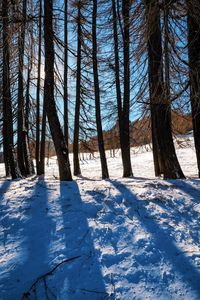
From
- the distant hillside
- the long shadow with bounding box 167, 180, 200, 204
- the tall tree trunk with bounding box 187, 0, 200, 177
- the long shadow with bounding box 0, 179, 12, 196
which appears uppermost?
the tall tree trunk with bounding box 187, 0, 200, 177

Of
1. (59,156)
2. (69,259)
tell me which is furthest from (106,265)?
(59,156)

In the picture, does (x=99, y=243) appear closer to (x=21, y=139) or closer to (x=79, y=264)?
(x=79, y=264)

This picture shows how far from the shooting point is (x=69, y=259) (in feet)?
10.5

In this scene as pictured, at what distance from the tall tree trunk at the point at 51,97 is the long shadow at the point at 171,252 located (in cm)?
303

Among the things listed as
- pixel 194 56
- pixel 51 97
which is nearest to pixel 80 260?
pixel 51 97

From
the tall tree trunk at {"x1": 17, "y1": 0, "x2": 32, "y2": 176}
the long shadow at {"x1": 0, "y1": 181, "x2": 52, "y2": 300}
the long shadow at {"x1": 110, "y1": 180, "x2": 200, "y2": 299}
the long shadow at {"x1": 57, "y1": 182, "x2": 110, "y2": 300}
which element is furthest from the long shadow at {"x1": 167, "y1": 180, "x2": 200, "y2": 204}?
the tall tree trunk at {"x1": 17, "y1": 0, "x2": 32, "y2": 176}

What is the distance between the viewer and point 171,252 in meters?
3.38

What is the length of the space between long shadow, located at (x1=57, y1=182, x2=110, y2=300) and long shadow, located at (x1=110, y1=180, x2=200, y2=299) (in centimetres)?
60

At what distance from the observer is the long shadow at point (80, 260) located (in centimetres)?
282

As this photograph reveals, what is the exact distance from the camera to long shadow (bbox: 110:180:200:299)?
118 inches

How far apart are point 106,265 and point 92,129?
40.5 feet

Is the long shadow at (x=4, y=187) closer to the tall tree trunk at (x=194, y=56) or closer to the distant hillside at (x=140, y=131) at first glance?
the tall tree trunk at (x=194, y=56)

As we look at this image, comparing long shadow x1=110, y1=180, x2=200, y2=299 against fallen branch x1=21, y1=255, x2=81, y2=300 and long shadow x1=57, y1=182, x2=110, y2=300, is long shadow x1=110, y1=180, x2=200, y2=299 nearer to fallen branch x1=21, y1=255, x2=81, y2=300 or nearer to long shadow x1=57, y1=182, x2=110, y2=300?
long shadow x1=57, y1=182, x2=110, y2=300

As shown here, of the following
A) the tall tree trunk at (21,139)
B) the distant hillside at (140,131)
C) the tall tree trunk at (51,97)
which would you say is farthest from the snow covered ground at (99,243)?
the tall tree trunk at (21,139)
